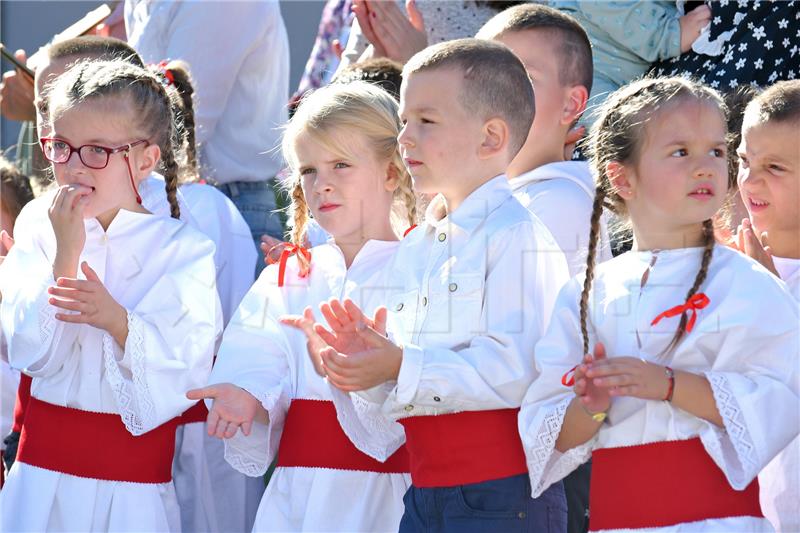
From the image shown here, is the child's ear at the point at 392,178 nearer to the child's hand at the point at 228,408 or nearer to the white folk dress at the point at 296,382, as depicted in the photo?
the white folk dress at the point at 296,382

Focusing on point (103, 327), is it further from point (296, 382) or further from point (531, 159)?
point (531, 159)

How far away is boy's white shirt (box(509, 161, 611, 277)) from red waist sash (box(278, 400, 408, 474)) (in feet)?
2.61

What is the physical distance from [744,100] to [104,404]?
7.19ft

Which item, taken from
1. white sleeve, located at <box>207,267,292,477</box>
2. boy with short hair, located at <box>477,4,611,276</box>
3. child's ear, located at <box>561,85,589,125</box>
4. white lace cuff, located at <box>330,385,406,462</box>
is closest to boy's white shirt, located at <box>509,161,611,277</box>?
boy with short hair, located at <box>477,4,611,276</box>

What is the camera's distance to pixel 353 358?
2.87 meters

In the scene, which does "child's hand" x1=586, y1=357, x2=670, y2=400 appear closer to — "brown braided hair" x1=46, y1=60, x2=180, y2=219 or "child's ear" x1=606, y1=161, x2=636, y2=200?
"child's ear" x1=606, y1=161, x2=636, y2=200

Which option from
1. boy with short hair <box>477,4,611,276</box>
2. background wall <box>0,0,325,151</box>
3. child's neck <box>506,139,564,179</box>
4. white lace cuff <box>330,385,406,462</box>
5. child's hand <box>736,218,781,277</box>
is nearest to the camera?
child's hand <box>736,218,781,277</box>

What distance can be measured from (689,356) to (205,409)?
1.77 m

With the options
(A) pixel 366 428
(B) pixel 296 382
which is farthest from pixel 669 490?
(B) pixel 296 382

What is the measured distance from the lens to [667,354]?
2830mm

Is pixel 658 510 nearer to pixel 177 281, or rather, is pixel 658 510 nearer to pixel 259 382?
pixel 259 382

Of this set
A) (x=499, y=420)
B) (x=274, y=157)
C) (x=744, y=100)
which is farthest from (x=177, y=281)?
(x=744, y=100)

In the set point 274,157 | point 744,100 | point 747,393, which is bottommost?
point 747,393

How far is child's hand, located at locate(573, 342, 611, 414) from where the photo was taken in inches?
108
